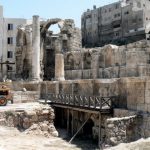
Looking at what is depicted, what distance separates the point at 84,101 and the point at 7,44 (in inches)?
1305

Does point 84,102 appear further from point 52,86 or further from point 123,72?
point 52,86

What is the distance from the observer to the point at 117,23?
6756 cm

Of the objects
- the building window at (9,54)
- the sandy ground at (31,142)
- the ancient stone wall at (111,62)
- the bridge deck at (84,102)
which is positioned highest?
the building window at (9,54)

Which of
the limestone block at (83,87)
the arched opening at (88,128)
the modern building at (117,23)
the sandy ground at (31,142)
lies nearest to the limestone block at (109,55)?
the limestone block at (83,87)

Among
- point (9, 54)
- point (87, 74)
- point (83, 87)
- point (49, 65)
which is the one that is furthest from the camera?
point (9, 54)

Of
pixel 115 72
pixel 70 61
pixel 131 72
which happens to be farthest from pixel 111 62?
pixel 70 61

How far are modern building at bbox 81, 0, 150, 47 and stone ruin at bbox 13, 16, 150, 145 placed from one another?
49.9 feet

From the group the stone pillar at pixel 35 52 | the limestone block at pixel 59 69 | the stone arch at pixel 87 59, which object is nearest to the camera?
the limestone block at pixel 59 69

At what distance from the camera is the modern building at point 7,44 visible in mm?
52938

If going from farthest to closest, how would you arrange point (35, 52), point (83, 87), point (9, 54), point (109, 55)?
point (9, 54), point (35, 52), point (109, 55), point (83, 87)

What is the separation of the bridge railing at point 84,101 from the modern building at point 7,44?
23837 millimetres

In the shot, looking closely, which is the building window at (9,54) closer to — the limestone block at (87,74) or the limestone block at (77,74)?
the limestone block at (77,74)

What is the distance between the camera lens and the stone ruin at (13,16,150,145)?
17.7m

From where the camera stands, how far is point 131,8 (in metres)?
64.6
